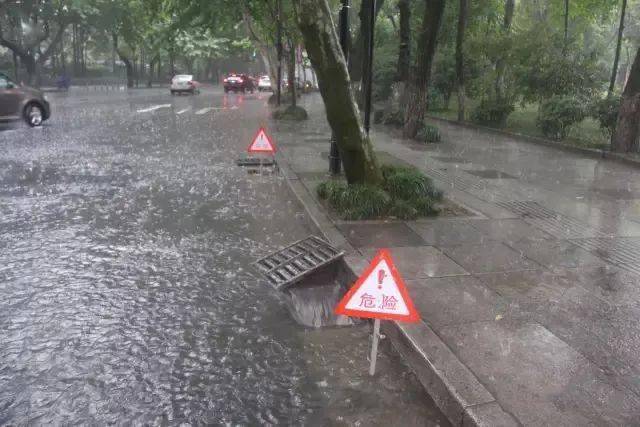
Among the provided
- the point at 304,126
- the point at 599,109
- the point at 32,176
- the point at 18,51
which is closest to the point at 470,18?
the point at 304,126

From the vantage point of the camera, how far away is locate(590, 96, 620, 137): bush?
14.5 m

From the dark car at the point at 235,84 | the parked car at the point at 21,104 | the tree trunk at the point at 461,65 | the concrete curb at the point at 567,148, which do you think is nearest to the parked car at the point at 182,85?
the dark car at the point at 235,84

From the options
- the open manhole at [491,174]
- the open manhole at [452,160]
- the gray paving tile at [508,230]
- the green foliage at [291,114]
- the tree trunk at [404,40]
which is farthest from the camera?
the green foliage at [291,114]

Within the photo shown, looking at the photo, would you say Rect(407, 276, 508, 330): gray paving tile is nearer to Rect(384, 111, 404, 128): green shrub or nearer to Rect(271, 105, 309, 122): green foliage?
Rect(384, 111, 404, 128): green shrub

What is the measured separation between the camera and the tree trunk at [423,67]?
14.6 m

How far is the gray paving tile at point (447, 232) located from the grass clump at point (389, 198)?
291 mm

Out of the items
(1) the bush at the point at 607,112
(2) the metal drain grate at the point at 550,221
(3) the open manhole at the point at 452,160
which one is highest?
(1) the bush at the point at 607,112

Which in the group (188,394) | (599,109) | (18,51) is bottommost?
(188,394)

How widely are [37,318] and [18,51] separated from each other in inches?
1666

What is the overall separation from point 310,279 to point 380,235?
1503mm

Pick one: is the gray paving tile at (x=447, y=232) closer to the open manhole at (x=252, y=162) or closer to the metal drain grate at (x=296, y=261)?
the metal drain grate at (x=296, y=261)

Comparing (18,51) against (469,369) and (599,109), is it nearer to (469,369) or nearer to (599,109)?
(599,109)

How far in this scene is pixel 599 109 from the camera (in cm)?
1499

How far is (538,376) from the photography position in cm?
377
